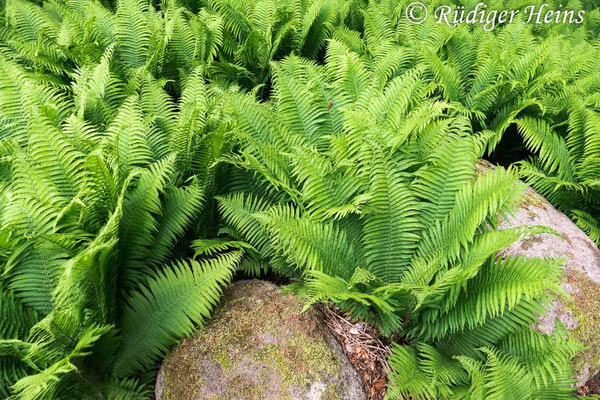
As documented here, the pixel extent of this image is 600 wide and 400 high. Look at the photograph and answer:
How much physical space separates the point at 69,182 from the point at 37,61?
6.39 ft

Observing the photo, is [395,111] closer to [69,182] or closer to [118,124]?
[118,124]

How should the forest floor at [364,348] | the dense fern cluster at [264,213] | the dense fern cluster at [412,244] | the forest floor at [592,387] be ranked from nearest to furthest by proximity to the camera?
1. the dense fern cluster at [264,213]
2. the dense fern cluster at [412,244]
3. the forest floor at [364,348]
4. the forest floor at [592,387]

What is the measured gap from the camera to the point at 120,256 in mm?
2512

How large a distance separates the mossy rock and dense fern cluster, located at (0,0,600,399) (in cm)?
14

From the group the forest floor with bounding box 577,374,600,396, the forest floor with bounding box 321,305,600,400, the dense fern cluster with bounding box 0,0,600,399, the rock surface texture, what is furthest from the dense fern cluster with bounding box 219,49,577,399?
the forest floor with bounding box 577,374,600,396

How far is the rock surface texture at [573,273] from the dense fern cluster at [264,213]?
214mm

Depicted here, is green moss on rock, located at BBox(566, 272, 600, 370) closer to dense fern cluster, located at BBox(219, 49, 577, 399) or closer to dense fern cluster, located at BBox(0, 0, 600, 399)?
dense fern cluster, located at BBox(0, 0, 600, 399)

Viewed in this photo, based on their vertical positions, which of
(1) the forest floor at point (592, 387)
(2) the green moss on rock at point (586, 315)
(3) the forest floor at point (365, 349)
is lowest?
(1) the forest floor at point (592, 387)

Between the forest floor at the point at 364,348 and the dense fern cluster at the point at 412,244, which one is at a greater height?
the dense fern cluster at the point at 412,244

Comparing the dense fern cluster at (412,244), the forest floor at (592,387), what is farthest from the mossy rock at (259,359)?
the forest floor at (592,387)

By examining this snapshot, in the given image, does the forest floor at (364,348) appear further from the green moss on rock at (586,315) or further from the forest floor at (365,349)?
the green moss on rock at (586,315)

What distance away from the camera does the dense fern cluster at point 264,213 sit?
2209mm

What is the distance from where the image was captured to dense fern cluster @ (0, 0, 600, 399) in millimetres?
2209

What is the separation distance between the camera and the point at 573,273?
9.98ft
